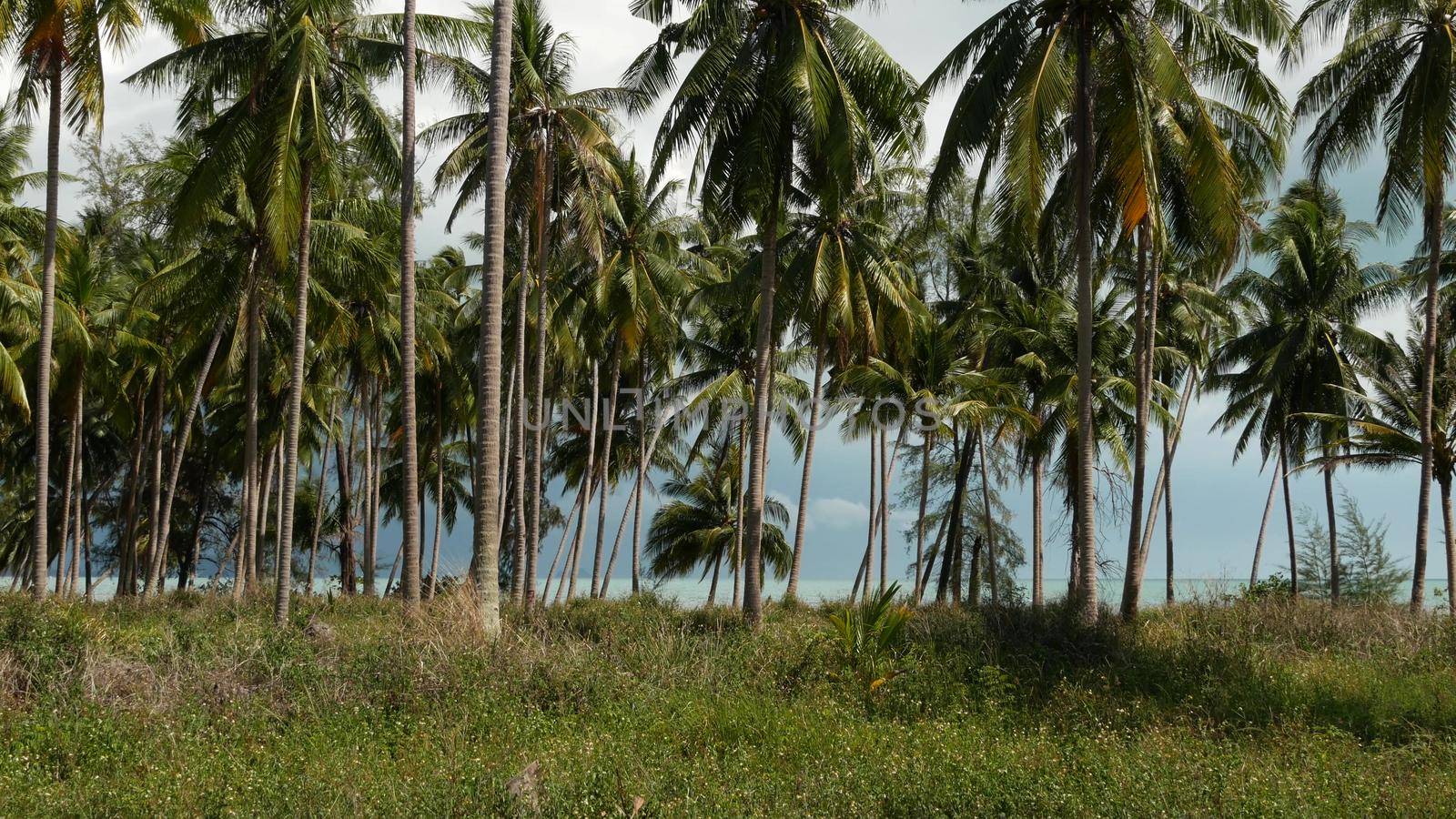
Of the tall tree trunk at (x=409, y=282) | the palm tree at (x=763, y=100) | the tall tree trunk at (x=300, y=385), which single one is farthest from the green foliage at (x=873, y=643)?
the tall tree trunk at (x=409, y=282)

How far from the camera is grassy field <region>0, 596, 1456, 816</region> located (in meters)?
6.89

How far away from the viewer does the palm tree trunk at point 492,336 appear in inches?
501

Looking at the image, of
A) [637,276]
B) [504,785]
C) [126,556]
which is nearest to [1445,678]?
[504,785]

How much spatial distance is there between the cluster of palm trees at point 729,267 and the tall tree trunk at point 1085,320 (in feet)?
0.23

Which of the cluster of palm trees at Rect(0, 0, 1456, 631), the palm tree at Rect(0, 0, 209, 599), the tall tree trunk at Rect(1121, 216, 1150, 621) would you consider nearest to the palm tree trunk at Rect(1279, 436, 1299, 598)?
the cluster of palm trees at Rect(0, 0, 1456, 631)

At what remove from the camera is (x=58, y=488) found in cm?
3716

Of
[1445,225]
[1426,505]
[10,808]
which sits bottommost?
[10,808]

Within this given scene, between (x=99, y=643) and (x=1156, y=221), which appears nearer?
(x=99, y=643)

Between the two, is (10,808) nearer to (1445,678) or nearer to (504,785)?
(504,785)

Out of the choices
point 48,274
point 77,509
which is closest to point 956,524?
point 48,274

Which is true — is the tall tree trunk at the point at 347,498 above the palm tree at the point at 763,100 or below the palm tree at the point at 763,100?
below

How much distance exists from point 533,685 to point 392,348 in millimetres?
17534

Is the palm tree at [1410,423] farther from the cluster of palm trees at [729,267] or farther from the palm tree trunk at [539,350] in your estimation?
the palm tree trunk at [539,350]

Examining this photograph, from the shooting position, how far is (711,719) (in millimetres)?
9109
